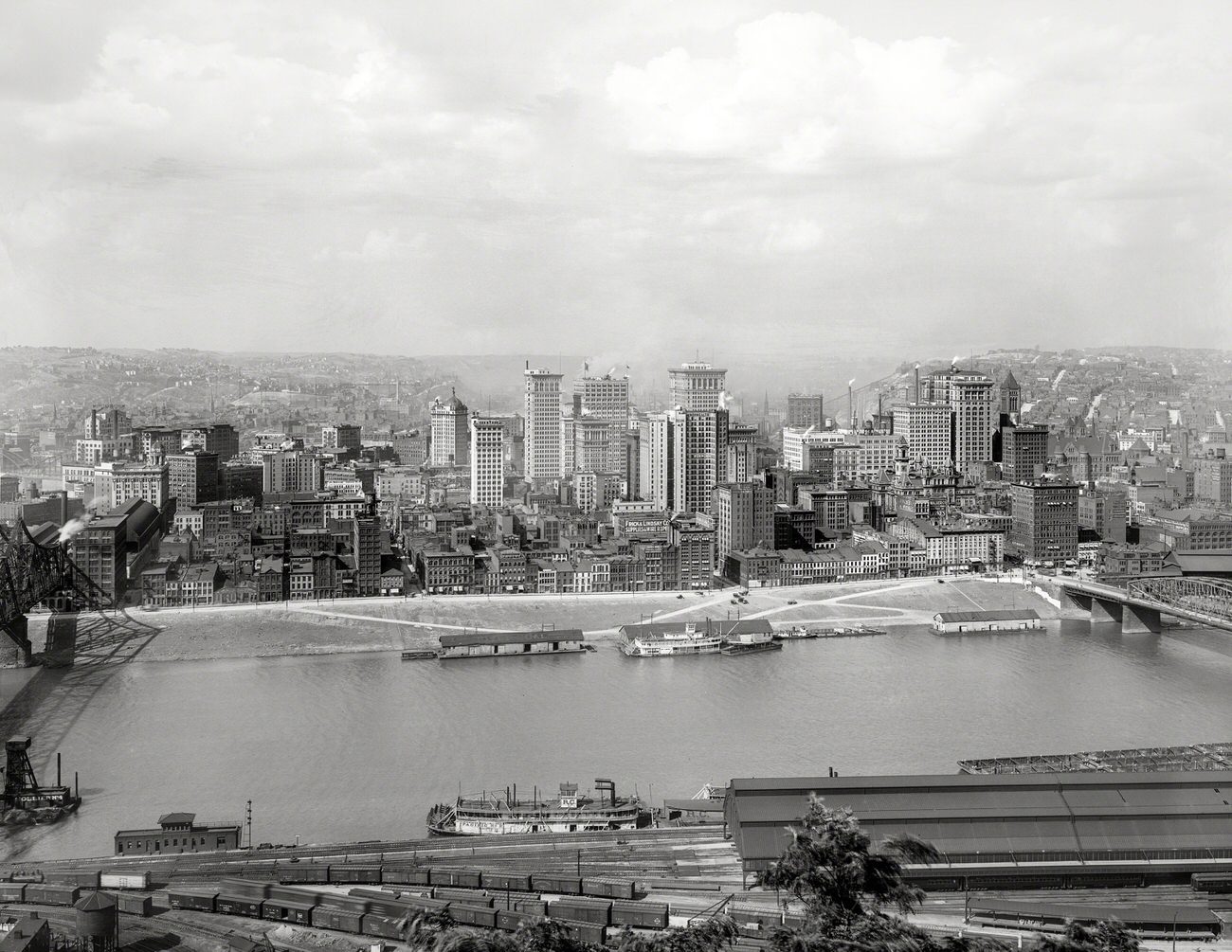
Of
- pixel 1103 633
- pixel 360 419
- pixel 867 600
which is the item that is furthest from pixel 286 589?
pixel 360 419

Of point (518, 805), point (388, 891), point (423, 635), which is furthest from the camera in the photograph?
point (423, 635)

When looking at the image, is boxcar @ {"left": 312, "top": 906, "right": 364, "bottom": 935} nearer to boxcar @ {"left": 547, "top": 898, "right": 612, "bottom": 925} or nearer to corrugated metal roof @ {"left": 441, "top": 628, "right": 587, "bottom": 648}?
boxcar @ {"left": 547, "top": 898, "right": 612, "bottom": 925}

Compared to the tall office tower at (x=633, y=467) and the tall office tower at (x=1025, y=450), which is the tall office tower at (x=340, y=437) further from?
the tall office tower at (x=1025, y=450)

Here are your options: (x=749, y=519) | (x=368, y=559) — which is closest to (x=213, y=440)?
(x=368, y=559)

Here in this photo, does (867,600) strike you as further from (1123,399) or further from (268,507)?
(1123,399)

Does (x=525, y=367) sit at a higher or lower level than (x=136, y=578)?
higher

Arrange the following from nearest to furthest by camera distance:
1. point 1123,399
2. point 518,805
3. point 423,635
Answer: point 518,805 < point 423,635 < point 1123,399

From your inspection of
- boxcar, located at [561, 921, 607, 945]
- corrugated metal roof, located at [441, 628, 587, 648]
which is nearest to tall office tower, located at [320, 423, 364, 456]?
corrugated metal roof, located at [441, 628, 587, 648]

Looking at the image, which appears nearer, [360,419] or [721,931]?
[721,931]
